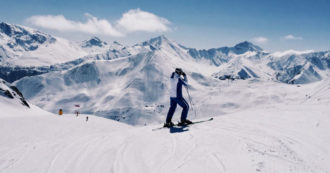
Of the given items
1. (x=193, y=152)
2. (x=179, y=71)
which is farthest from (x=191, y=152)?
(x=179, y=71)

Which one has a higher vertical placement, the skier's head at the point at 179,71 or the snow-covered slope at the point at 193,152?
the skier's head at the point at 179,71

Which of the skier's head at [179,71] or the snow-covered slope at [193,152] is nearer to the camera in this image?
the snow-covered slope at [193,152]

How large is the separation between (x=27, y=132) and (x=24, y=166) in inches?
396

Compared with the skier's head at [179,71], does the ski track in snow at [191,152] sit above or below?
below

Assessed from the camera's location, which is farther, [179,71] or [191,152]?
[179,71]

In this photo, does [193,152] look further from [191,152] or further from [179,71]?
[179,71]

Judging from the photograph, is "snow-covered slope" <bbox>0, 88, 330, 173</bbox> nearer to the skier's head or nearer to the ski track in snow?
the ski track in snow

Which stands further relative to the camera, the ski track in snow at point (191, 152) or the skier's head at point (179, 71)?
the skier's head at point (179, 71)

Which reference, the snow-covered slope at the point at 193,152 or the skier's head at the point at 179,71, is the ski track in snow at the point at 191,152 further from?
the skier's head at the point at 179,71

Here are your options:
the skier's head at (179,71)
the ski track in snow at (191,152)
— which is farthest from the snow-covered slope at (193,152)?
the skier's head at (179,71)

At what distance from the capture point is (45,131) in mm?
17906

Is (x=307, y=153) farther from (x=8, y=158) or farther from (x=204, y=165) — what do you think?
(x=8, y=158)

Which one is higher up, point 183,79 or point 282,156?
point 183,79

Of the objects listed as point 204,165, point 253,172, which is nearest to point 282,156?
point 253,172
